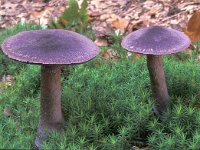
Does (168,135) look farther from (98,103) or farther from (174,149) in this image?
(98,103)

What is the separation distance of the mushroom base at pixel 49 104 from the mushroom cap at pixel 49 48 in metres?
0.22

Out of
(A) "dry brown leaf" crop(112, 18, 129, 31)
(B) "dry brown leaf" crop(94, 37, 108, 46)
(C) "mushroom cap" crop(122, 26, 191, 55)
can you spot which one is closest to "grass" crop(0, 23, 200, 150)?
(C) "mushroom cap" crop(122, 26, 191, 55)

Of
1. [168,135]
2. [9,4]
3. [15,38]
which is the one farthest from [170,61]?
[9,4]

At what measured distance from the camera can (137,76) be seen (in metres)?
3.31

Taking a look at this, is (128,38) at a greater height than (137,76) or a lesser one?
greater

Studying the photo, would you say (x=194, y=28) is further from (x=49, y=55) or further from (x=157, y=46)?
(x=49, y=55)

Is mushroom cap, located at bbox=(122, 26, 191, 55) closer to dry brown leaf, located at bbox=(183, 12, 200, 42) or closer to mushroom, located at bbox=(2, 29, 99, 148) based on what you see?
mushroom, located at bbox=(2, 29, 99, 148)

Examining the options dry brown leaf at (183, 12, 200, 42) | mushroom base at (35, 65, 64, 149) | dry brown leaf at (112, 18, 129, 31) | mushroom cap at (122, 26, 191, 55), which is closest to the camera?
mushroom cap at (122, 26, 191, 55)

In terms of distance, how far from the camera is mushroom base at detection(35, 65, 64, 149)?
105 inches

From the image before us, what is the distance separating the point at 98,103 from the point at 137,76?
0.53m

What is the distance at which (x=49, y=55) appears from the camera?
7.65 feet

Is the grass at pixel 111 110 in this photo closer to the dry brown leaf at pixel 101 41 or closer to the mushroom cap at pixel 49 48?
the mushroom cap at pixel 49 48

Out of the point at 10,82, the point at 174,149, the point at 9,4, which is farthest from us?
the point at 9,4

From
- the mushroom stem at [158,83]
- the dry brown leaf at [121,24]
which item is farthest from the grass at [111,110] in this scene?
the dry brown leaf at [121,24]
